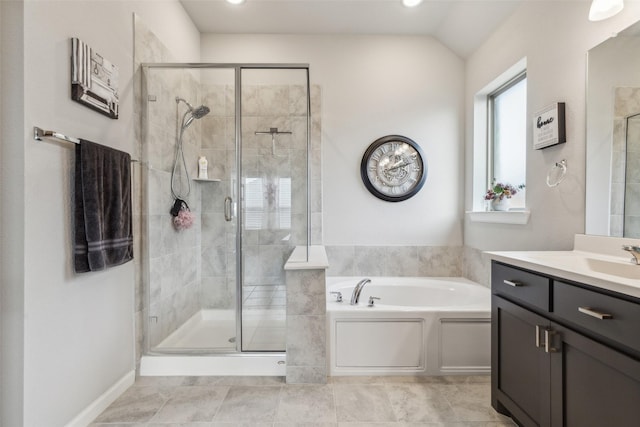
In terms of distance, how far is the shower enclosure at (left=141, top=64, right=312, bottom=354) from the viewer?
2244mm

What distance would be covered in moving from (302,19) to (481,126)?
1.95 m

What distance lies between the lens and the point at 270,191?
2.41m

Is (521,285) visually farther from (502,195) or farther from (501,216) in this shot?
(502,195)

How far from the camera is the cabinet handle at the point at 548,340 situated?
1.23 meters

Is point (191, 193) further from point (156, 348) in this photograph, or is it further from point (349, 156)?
point (349, 156)

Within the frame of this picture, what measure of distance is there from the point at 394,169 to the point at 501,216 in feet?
3.41

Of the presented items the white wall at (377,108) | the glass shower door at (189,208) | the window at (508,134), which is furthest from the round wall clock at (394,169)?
the glass shower door at (189,208)

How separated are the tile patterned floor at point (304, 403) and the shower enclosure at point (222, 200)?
0.28m

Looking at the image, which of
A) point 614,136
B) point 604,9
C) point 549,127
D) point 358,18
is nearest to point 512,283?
point 614,136

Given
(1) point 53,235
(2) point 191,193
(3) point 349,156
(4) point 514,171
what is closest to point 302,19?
(3) point 349,156

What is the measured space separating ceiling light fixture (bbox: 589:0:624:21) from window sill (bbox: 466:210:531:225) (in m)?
1.14

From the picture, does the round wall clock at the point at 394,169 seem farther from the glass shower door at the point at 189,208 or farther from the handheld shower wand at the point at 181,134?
the handheld shower wand at the point at 181,134

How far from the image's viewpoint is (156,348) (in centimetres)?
222

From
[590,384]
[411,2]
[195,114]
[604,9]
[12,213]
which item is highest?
[411,2]
